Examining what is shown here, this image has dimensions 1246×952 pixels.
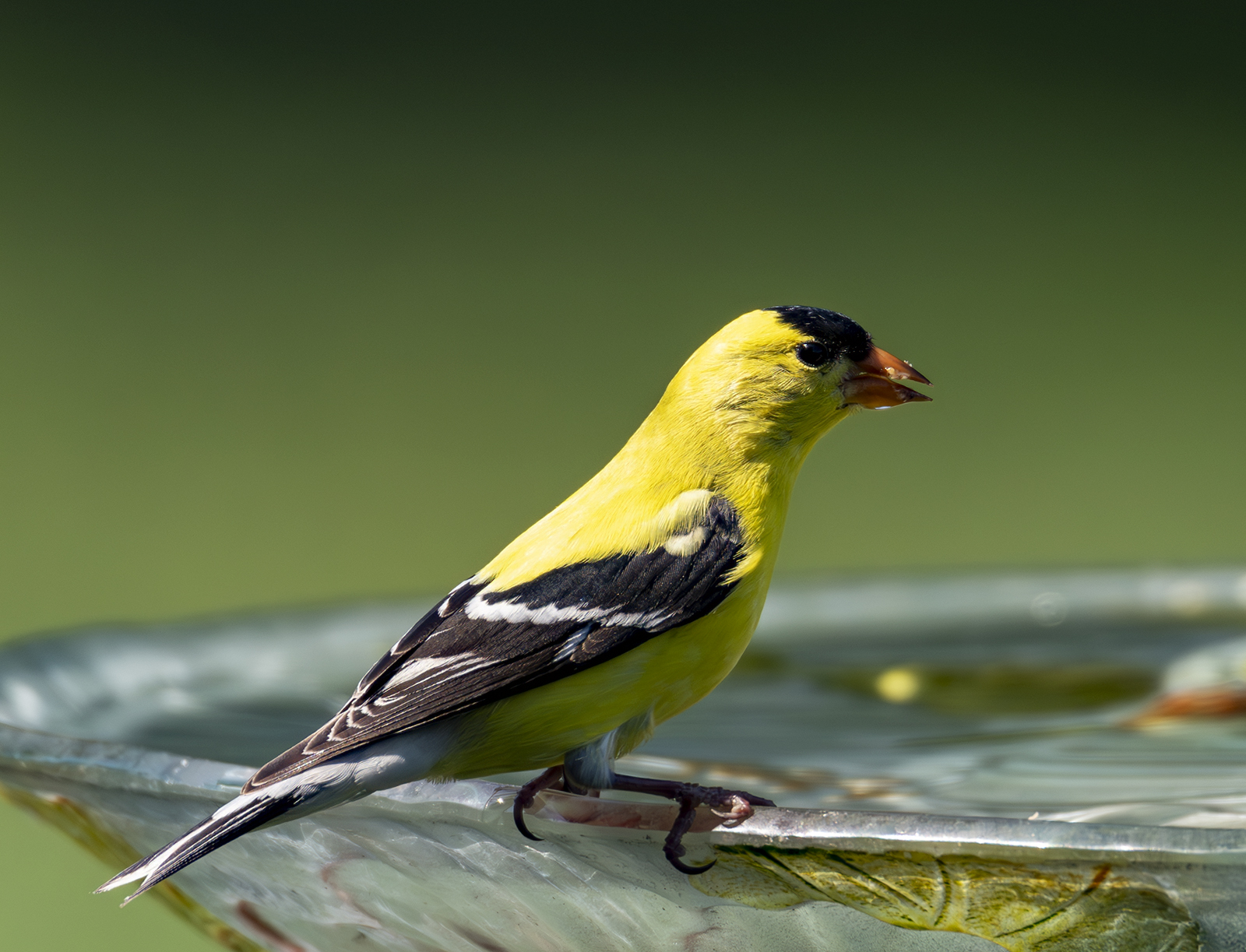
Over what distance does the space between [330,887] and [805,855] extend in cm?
22

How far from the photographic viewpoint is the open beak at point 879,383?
817mm

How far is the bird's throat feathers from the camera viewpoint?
742mm

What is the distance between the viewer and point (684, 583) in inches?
27.4

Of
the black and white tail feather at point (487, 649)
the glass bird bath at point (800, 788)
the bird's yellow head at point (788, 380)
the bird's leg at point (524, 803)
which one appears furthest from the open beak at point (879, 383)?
the bird's leg at point (524, 803)

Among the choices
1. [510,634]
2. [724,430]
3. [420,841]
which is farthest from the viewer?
[724,430]

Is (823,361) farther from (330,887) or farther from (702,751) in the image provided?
(330,887)

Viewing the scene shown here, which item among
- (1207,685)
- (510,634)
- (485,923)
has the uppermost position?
(1207,685)

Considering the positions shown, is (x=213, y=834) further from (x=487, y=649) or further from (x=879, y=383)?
(x=879, y=383)

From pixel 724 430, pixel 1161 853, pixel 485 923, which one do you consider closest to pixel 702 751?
pixel 724 430

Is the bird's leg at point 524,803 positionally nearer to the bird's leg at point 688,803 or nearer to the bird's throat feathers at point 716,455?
the bird's leg at point 688,803

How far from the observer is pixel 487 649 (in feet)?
2.16

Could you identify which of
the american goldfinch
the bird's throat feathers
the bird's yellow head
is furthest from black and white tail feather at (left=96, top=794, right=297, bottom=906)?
the bird's yellow head

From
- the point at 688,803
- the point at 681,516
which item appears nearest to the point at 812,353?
the point at 681,516

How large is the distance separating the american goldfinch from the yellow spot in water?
0.38 m
